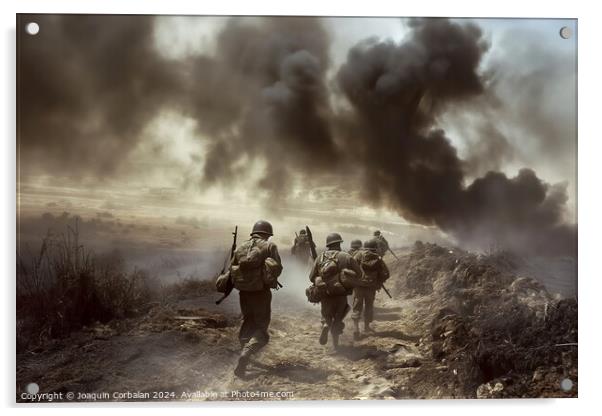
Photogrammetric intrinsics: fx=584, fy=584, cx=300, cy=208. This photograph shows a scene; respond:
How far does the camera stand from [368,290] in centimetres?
647

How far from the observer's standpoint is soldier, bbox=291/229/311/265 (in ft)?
20.7

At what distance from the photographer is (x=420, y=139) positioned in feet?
21.4

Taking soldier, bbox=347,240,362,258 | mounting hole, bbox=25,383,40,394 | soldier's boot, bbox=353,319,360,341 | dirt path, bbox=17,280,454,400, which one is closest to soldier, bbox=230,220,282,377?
dirt path, bbox=17,280,454,400

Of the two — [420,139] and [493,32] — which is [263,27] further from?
[493,32]

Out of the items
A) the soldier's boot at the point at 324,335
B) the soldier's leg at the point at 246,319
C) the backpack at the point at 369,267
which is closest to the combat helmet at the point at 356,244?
the backpack at the point at 369,267

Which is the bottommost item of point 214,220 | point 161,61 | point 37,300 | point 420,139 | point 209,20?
point 37,300

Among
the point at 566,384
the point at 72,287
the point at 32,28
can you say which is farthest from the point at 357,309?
the point at 32,28

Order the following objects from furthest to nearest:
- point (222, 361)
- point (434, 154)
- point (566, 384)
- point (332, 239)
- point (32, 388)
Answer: point (434, 154)
point (332, 239)
point (566, 384)
point (222, 361)
point (32, 388)

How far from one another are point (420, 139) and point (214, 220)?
8.03 feet

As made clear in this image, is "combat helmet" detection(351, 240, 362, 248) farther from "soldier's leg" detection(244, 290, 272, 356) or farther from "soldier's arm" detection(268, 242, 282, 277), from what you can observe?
"soldier's leg" detection(244, 290, 272, 356)

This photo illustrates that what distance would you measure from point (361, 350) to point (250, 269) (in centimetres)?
148

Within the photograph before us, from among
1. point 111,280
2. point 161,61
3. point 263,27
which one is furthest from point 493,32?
point 111,280

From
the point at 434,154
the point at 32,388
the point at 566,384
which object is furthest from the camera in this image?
the point at 434,154
